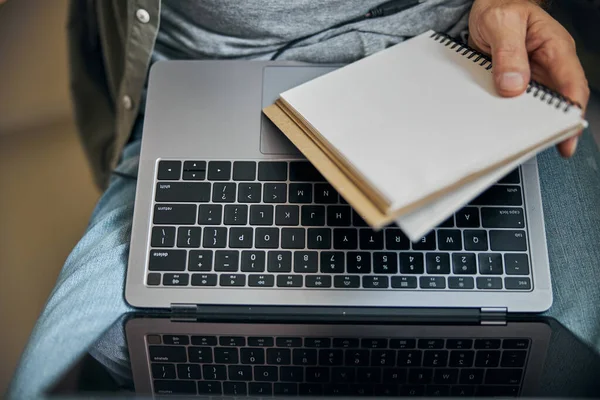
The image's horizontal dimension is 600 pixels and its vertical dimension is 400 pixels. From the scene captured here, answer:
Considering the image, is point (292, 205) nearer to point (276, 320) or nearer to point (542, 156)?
point (276, 320)

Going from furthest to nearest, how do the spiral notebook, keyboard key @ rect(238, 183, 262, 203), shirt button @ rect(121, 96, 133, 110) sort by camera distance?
shirt button @ rect(121, 96, 133, 110), keyboard key @ rect(238, 183, 262, 203), the spiral notebook

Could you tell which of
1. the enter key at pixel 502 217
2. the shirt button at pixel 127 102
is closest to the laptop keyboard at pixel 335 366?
the enter key at pixel 502 217

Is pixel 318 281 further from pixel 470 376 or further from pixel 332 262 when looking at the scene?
pixel 470 376

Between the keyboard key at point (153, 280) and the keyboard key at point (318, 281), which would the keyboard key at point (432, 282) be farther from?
the keyboard key at point (153, 280)

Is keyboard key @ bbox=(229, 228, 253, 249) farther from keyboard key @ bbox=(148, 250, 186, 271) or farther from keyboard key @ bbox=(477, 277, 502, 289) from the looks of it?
keyboard key @ bbox=(477, 277, 502, 289)

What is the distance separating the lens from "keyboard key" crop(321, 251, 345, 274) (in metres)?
0.56

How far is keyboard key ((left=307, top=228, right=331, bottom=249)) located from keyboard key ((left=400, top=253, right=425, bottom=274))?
0.23 ft

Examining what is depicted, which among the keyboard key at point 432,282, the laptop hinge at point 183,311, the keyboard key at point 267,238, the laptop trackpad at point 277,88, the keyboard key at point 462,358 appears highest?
the laptop trackpad at point 277,88

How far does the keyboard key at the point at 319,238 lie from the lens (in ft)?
1.86

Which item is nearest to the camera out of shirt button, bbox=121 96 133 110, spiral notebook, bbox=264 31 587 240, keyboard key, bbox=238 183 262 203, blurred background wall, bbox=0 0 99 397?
spiral notebook, bbox=264 31 587 240

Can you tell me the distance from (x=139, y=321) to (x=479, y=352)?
0.30 metres

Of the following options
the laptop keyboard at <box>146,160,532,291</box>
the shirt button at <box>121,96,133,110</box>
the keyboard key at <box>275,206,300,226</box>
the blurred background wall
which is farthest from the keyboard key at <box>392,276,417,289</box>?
the blurred background wall

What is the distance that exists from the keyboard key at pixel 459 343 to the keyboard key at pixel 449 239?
9 cm

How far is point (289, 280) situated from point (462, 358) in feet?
0.54
